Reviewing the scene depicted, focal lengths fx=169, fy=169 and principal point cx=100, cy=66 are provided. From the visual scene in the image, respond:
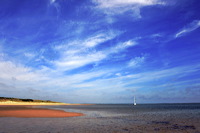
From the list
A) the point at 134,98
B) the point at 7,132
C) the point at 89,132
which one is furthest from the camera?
the point at 134,98

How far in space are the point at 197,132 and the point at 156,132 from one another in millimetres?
4023

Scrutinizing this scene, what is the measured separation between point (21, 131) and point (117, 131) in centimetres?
902

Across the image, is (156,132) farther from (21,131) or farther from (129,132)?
(21,131)

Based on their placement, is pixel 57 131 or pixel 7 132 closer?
pixel 7 132

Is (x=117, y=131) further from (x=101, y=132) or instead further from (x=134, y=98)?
(x=134, y=98)

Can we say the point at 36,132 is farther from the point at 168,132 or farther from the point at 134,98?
the point at 134,98

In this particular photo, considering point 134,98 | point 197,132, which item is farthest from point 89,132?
point 134,98

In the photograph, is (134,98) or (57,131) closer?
(57,131)

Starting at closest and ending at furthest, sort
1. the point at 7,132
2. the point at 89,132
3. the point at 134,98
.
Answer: the point at 7,132 < the point at 89,132 < the point at 134,98

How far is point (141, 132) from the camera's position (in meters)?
16.1

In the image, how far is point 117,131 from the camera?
54.0 ft

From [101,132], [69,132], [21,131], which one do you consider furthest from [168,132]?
[21,131]

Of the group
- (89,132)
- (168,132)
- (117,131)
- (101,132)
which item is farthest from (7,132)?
(168,132)

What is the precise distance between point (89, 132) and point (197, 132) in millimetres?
10493
